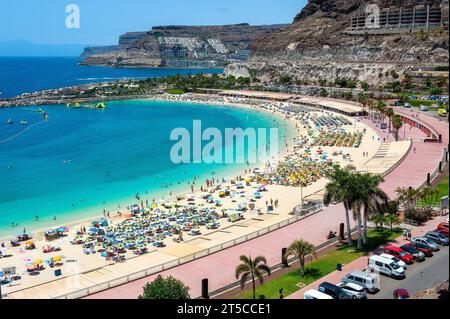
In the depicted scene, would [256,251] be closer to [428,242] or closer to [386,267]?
[386,267]

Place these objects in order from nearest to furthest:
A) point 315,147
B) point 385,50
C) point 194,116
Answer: point 315,147 → point 194,116 → point 385,50

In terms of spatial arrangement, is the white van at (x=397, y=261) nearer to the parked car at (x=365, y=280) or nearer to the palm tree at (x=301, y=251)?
the parked car at (x=365, y=280)

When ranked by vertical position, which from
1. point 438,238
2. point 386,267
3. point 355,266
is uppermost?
point 438,238

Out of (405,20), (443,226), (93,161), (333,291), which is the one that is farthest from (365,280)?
(405,20)

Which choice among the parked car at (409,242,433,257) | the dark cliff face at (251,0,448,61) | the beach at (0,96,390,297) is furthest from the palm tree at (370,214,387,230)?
the dark cliff face at (251,0,448,61)
